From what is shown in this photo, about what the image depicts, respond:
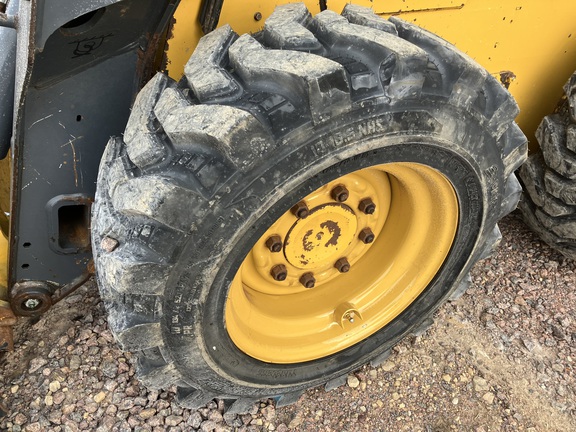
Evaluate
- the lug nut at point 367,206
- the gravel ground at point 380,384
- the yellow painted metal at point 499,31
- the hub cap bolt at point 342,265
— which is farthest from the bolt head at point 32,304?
the lug nut at point 367,206

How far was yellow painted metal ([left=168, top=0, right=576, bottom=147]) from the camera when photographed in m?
1.81

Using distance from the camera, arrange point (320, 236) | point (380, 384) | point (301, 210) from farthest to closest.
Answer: point (380, 384)
point (320, 236)
point (301, 210)

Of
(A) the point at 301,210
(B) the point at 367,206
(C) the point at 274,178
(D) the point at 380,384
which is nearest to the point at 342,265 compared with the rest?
(B) the point at 367,206

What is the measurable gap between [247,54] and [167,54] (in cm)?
36

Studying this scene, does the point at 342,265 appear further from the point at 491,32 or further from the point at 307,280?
the point at 491,32

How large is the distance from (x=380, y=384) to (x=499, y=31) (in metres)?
1.44

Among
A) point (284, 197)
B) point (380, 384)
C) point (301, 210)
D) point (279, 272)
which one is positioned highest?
point (284, 197)

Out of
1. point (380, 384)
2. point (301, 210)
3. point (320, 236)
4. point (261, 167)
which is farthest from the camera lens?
point (380, 384)

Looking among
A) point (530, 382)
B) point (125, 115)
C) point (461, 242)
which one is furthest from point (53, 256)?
point (530, 382)

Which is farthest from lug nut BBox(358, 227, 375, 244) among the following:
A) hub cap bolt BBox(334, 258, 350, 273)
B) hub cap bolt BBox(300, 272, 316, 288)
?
hub cap bolt BBox(300, 272, 316, 288)

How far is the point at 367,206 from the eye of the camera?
79.2 inches

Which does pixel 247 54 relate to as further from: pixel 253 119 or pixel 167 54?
pixel 167 54

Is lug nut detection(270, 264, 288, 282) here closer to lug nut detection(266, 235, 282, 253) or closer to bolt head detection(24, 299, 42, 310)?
lug nut detection(266, 235, 282, 253)

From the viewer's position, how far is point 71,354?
2434 millimetres
